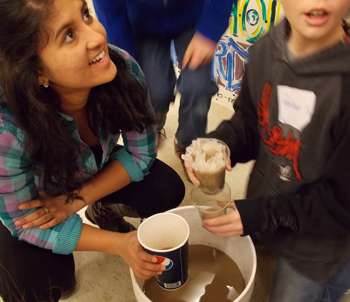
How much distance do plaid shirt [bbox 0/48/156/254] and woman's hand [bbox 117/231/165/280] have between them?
0.14 m

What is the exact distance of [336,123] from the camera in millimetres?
683

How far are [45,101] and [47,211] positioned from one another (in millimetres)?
310

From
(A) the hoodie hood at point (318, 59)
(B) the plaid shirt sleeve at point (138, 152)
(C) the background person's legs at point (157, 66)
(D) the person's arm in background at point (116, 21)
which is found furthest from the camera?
(C) the background person's legs at point (157, 66)

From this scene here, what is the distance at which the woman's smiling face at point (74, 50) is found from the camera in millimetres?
708

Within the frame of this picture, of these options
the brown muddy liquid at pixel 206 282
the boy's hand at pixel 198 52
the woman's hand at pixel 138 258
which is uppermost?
the boy's hand at pixel 198 52

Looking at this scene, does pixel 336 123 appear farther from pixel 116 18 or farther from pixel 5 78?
pixel 116 18

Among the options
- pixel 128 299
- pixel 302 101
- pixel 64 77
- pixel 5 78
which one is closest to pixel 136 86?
pixel 64 77

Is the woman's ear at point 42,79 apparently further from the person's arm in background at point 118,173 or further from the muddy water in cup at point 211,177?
the muddy water in cup at point 211,177

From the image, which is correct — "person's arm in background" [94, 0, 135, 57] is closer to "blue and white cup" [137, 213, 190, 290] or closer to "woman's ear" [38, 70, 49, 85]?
"woman's ear" [38, 70, 49, 85]

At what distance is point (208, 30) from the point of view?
1143 millimetres

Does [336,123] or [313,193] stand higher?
[336,123]

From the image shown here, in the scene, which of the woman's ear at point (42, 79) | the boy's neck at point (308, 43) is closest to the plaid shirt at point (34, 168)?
the woman's ear at point (42, 79)

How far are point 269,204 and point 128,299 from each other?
24.7 inches

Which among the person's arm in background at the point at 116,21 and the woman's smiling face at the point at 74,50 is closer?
the woman's smiling face at the point at 74,50
